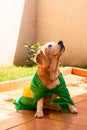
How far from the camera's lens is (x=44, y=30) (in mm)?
8797

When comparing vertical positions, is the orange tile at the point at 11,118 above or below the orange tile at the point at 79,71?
below

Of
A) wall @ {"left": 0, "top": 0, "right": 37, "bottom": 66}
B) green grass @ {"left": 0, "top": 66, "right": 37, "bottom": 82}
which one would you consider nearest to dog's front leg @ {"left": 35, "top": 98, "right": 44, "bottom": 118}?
green grass @ {"left": 0, "top": 66, "right": 37, "bottom": 82}

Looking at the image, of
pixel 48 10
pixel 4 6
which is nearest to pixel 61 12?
pixel 48 10

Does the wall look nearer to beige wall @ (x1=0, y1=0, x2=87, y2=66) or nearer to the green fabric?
beige wall @ (x1=0, y1=0, x2=87, y2=66)

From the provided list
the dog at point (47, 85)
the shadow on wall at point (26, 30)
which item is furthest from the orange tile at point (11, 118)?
the shadow on wall at point (26, 30)

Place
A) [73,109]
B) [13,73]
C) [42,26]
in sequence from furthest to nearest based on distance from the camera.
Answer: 1. [42,26]
2. [13,73]
3. [73,109]

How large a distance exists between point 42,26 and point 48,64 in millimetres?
4758

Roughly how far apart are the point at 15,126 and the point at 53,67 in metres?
0.84

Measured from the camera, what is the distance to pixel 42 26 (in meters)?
8.80

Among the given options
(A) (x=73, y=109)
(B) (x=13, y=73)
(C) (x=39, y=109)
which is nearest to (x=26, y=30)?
(B) (x=13, y=73)

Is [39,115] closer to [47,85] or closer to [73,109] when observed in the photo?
[47,85]

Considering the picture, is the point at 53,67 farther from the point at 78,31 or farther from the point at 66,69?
the point at 78,31

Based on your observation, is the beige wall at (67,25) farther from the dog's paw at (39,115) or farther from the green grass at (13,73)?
the dog's paw at (39,115)

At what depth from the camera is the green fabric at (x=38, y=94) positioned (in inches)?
163
